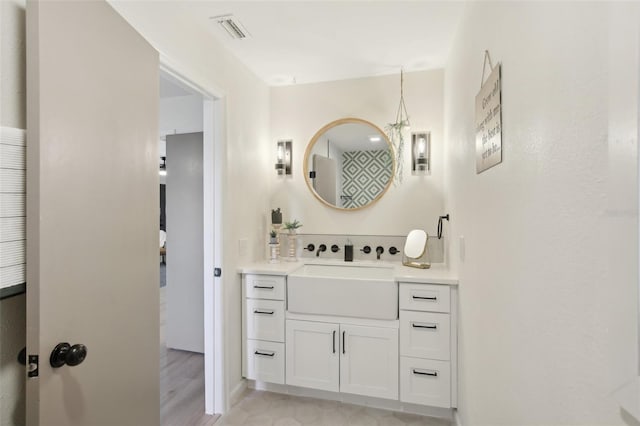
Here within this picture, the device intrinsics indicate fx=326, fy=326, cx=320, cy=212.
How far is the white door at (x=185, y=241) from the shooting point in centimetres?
304

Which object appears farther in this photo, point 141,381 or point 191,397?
point 191,397

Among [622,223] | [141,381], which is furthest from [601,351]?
[141,381]

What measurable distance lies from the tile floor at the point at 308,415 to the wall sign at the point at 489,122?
169 centimetres

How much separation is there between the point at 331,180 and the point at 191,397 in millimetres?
1993

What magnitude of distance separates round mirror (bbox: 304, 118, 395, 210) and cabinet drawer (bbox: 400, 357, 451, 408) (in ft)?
4.18

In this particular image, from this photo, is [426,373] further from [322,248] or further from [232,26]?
[232,26]

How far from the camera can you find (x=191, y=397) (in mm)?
2369

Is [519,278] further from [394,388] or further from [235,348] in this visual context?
[235,348]

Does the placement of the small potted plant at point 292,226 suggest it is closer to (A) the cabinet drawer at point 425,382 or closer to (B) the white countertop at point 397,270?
(B) the white countertop at point 397,270

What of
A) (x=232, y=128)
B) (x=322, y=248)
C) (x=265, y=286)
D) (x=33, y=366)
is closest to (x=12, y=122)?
(x=33, y=366)

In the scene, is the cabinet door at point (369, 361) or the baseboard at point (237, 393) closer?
the cabinet door at point (369, 361)

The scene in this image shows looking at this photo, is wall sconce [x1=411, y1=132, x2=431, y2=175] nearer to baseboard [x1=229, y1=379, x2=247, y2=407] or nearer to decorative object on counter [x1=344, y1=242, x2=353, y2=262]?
decorative object on counter [x1=344, y1=242, x2=353, y2=262]

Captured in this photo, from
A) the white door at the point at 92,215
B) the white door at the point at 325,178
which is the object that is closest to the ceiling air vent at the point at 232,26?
the white door at the point at 92,215

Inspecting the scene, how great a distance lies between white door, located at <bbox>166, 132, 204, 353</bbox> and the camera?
9.96ft
